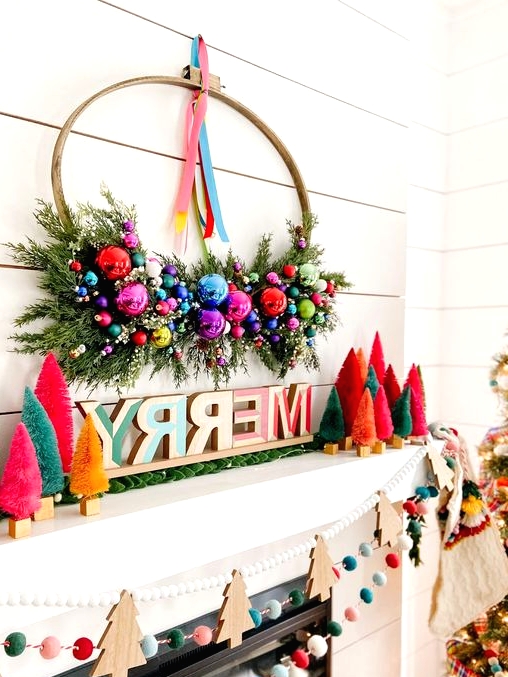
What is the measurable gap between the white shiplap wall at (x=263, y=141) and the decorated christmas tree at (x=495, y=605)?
23 centimetres

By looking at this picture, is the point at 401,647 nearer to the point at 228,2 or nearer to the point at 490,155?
the point at 490,155

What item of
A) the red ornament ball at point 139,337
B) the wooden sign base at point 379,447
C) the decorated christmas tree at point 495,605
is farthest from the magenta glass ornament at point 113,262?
the decorated christmas tree at point 495,605

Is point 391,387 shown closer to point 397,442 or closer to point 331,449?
point 397,442

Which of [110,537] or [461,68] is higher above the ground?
[461,68]

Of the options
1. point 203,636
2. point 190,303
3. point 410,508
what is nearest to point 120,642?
point 203,636

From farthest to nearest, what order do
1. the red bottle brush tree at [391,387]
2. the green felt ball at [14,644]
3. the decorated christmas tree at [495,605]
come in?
the decorated christmas tree at [495,605] < the red bottle brush tree at [391,387] < the green felt ball at [14,644]

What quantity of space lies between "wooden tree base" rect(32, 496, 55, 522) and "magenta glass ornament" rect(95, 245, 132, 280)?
0.38 meters

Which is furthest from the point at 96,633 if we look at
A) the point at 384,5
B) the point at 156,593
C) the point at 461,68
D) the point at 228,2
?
the point at 461,68

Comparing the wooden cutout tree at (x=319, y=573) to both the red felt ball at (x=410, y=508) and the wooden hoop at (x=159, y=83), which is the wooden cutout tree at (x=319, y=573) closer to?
the red felt ball at (x=410, y=508)

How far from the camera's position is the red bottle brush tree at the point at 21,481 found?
32.9 inches

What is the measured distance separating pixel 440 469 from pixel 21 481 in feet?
3.66

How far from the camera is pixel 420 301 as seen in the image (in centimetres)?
212

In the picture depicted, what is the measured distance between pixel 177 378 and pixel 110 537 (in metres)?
0.38

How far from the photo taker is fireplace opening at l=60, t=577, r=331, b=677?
4.10 feet
